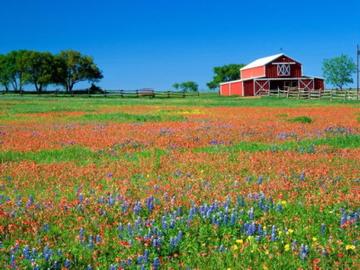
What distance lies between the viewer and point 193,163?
10.5 m

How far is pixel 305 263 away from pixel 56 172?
20.2 ft

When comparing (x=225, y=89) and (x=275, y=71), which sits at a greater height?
(x=275, y=71)

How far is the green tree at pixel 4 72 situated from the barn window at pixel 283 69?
76974mm

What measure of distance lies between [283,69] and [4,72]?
258ft

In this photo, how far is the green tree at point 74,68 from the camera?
127 metres

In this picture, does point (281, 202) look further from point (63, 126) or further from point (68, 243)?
point (63, 126)

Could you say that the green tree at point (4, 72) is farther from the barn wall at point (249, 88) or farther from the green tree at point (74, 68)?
the barn wall at point (249, 88)

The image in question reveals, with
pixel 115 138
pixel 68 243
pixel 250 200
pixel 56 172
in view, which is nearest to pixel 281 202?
pixel 250 200

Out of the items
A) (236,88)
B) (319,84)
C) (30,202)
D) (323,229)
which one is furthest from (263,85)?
(323,229)

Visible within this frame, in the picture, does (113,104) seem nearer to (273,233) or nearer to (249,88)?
(249,88)

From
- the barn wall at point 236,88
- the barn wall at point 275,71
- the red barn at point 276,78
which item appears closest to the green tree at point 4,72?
the barn wall at point 236,88

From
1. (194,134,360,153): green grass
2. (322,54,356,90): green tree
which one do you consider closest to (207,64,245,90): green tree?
(322,54,356,90): green tree

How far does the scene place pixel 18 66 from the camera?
126 metres

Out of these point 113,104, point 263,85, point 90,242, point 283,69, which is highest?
point 283,69
